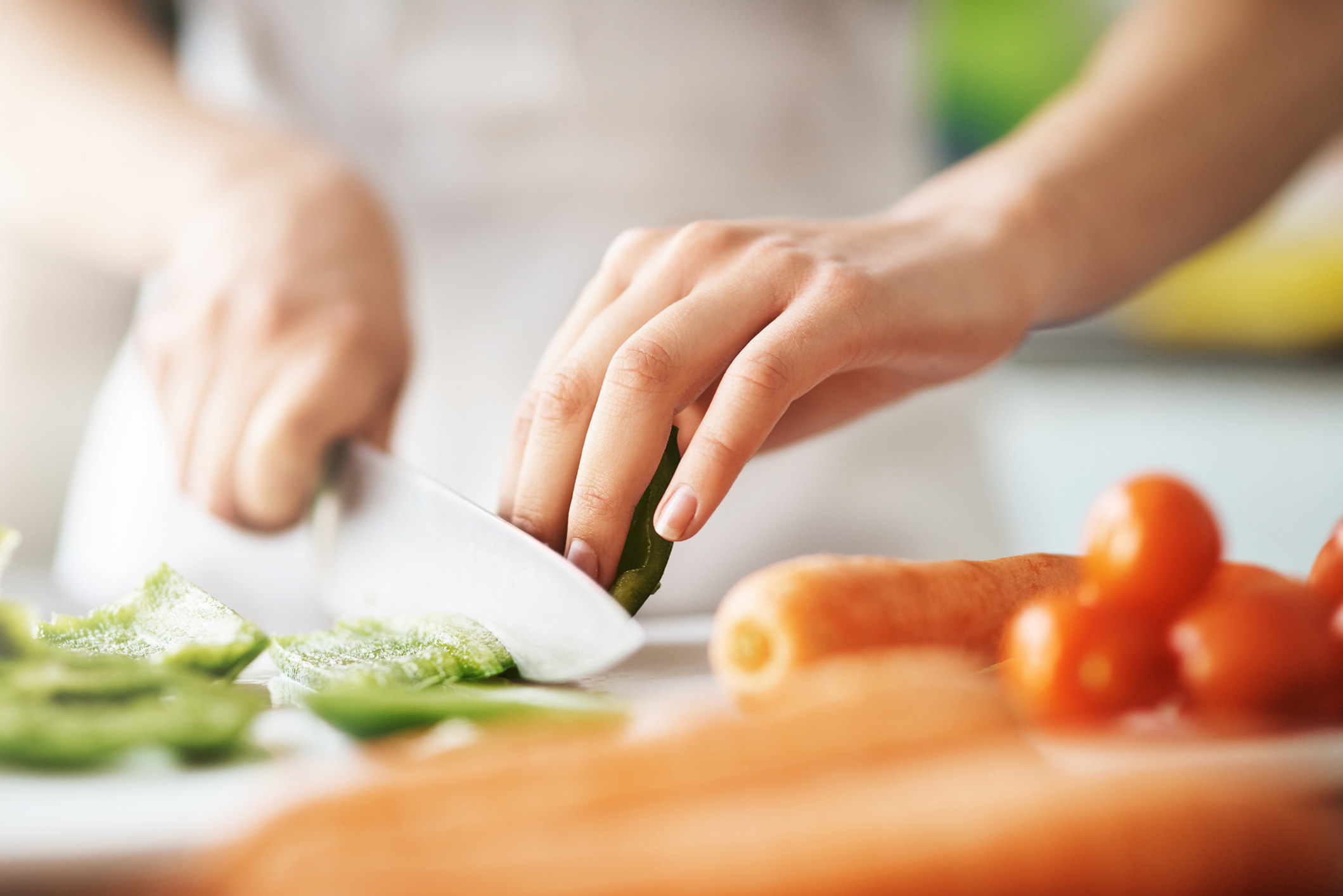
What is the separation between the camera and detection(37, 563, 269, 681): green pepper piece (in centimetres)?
86

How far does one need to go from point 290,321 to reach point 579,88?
666 mm

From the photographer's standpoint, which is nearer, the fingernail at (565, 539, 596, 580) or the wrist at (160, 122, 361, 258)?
the fingernail at (565, 539, 596, 580)

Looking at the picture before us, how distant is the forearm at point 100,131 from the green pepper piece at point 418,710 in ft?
3.65

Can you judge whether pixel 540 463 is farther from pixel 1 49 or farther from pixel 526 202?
pixel 1 49

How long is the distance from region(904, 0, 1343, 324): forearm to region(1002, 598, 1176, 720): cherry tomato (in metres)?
0.73

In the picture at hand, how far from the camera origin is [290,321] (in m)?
1.44

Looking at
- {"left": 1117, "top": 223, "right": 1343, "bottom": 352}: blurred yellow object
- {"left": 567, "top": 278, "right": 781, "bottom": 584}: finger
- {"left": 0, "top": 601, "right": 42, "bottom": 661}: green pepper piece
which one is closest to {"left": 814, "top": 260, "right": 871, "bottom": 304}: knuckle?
{"left": 567, "top": 278, "right": 781, "bottom": 584}: finger

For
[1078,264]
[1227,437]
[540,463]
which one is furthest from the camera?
[1227,437]

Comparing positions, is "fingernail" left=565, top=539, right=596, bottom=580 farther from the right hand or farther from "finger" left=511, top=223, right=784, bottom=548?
the right hand

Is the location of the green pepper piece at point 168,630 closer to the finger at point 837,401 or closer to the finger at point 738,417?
the finger at point 738,417

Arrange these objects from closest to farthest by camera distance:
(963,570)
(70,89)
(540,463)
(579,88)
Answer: (963,570), (540,463), (70,89), (579,88)

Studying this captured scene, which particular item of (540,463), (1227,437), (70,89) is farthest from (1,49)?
(1227,437)

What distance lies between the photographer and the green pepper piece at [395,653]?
86 centimetres

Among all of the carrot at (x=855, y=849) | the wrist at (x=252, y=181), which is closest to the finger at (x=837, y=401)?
the wrist at (x=252, y=181)
